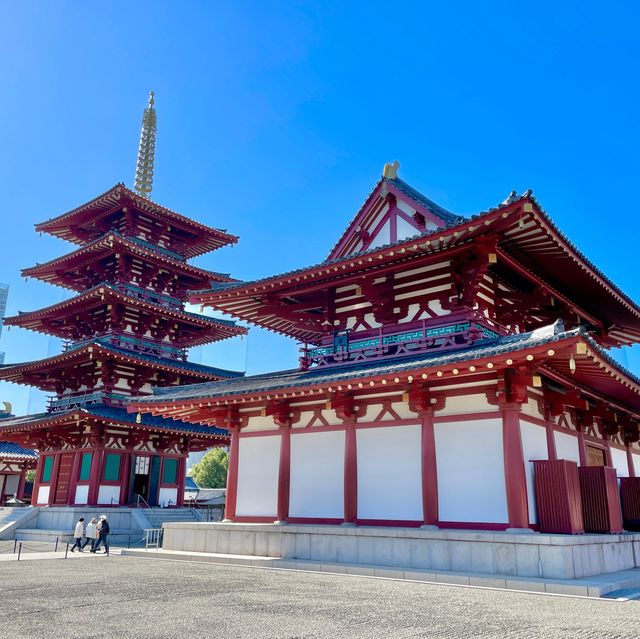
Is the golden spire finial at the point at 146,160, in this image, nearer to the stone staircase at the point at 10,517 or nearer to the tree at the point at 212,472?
the stone staircase at the point at 10,517

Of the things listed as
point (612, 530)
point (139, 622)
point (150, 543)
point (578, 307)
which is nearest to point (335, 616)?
point (139, 622)

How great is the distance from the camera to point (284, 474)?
19484mm

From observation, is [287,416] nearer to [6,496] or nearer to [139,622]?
[139,622]

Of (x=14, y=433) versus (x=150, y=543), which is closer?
(x=150, y=543)

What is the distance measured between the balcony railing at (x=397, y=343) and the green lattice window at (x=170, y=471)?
18.4 meters

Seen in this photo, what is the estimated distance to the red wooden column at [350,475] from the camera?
1777 centimetres

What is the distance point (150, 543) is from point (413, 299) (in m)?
18.2

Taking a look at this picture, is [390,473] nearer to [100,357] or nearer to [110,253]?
[100,357]

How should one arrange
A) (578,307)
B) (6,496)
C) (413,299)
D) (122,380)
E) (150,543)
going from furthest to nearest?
(6,496)
(122,380)
(150,543)
(578,307)
(413,299)

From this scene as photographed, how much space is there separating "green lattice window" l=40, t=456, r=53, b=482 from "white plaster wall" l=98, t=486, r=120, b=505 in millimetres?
4714

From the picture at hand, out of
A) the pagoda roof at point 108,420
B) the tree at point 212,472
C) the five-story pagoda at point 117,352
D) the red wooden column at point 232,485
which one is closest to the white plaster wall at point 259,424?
the red wooden column at point 232,485

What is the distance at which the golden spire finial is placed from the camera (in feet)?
163

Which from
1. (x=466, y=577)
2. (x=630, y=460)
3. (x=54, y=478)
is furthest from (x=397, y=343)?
(x=54, y=478)

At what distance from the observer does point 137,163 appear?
50.0 meters
